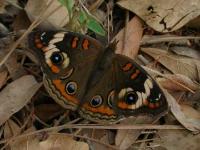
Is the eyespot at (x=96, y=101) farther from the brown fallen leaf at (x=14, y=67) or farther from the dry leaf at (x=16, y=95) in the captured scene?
the brown fallen leaf at (x=14, y=67)

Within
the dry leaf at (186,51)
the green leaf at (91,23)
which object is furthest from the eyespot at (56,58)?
the dry leaf at (186,51)

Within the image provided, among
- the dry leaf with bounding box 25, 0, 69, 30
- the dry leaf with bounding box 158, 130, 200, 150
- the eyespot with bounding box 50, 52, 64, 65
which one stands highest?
the dry leaf with bounding box 25, 0, 69, 30

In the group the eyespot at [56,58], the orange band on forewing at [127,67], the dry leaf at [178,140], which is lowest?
the dry leaf at [178,140]

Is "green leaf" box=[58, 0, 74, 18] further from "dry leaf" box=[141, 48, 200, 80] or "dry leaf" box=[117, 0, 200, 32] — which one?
"dry leaf" box=[141, 48, 200, 80]

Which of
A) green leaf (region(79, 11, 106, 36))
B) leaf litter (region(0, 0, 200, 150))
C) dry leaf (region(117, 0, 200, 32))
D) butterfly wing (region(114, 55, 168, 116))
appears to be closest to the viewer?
butterfly wing (region(114, 55, 168, 116))

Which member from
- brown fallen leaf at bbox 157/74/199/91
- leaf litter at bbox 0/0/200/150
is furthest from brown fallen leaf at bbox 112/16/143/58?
brown fallen leaf at bbox 157/74/199/91

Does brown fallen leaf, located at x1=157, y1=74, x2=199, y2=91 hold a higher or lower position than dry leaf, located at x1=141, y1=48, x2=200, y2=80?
lower
